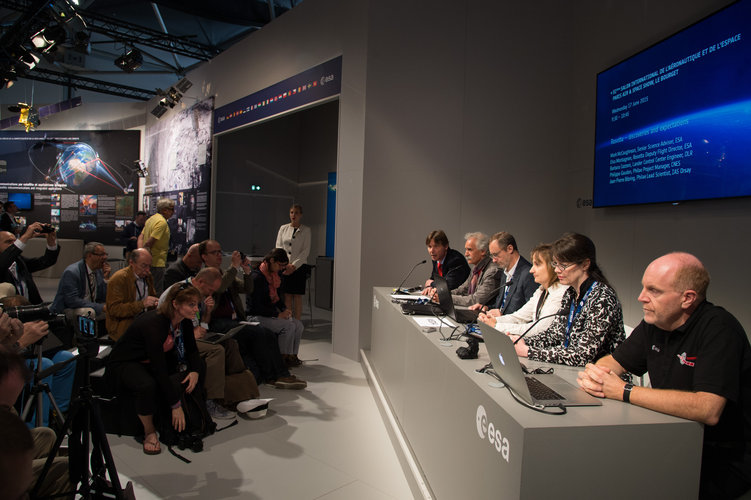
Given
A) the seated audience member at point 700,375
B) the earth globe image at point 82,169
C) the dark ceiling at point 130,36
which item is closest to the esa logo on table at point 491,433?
the seated audience member at point 700,375


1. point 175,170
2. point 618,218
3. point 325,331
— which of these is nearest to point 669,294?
point 618,218

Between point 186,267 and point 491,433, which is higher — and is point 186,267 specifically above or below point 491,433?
above

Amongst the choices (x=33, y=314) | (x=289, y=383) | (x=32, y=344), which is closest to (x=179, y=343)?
(x=32, y=344)

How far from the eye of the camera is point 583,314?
78.6 inches

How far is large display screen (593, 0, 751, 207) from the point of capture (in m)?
3.07

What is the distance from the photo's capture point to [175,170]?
8.60 m

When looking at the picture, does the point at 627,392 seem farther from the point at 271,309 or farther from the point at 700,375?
the point at 271,309

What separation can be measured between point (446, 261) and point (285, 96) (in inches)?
120

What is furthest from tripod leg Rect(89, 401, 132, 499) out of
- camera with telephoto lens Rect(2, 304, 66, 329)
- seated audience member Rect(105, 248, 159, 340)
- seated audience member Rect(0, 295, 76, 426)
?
seated audience member Rect(105, 248, 159, 340)

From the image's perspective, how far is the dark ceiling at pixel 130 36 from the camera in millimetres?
7656

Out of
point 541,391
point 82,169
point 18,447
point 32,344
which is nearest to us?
point 18,447

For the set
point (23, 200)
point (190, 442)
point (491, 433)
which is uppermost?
point (23, 200)

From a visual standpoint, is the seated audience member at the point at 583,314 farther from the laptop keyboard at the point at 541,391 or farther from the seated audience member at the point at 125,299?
the seated audience member at the point at 125,299

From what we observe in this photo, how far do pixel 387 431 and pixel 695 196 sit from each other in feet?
9.07
